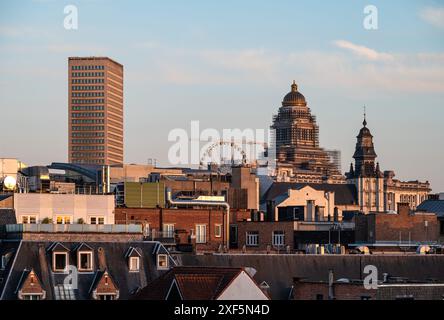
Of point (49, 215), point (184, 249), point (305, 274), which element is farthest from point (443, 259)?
point (49, 215)

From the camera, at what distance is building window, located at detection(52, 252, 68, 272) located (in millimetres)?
60875

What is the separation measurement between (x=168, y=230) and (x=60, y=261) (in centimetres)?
3100

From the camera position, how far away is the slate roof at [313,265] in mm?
67938

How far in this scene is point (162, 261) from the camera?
63.8 metres

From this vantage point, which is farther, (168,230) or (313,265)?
(168,230)

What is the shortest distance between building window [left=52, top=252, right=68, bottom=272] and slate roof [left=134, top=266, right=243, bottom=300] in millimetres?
8547

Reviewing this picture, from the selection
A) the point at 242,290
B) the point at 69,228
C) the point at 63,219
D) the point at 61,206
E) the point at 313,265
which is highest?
the point at 61,206

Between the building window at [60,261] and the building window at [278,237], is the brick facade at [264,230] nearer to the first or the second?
the building window at [278,237]

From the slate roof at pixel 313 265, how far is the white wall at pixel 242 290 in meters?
15.2

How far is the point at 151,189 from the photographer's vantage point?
99062 mm

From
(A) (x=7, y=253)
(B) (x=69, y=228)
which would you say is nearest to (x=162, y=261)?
(B) (x=69, y=228)

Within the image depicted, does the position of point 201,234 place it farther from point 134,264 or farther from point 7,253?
point 7,253
